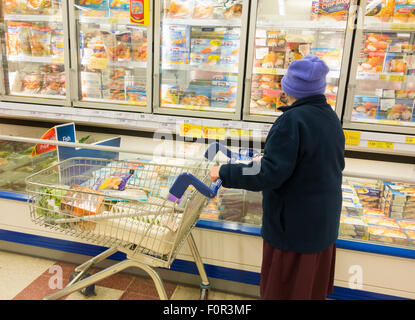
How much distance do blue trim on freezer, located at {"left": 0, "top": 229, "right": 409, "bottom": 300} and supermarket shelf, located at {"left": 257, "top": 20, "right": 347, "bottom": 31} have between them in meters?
1.78

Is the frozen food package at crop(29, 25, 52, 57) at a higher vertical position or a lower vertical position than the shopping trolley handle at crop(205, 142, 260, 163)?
higher

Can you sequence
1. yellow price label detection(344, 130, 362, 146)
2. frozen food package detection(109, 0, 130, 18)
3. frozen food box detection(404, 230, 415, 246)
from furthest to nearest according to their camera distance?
frozen food package detection(109, 0, 130, 18) → yellow price label detection(344, 130, 362, 146) → frozen food box detection(404, 230, 415, 246)

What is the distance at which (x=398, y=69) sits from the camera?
273 centimetres

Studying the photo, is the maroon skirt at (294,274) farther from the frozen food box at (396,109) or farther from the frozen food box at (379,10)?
the frozen food box at (379,10)

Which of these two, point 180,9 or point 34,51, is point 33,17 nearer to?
point 34,51

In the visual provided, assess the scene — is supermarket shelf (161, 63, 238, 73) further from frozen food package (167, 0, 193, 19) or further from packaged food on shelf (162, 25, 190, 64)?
frozen food package (167, 0, 193, 19)

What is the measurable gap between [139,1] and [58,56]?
98 centimetres

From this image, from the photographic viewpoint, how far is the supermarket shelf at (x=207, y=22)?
279 cm

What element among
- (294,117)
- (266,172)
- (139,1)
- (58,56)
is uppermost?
(139,1)

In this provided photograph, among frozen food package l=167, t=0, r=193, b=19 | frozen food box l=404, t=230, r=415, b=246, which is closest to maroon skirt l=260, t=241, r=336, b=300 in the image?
frozen food box l=404, t=230, r=415, b=246

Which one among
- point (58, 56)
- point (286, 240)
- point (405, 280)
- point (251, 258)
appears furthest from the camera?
point (58, 56)

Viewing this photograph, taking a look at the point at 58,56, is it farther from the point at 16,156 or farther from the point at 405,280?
the point at 405,280

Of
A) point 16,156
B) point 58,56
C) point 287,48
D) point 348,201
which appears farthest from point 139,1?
point 348,201

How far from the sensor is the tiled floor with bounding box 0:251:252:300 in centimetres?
218
